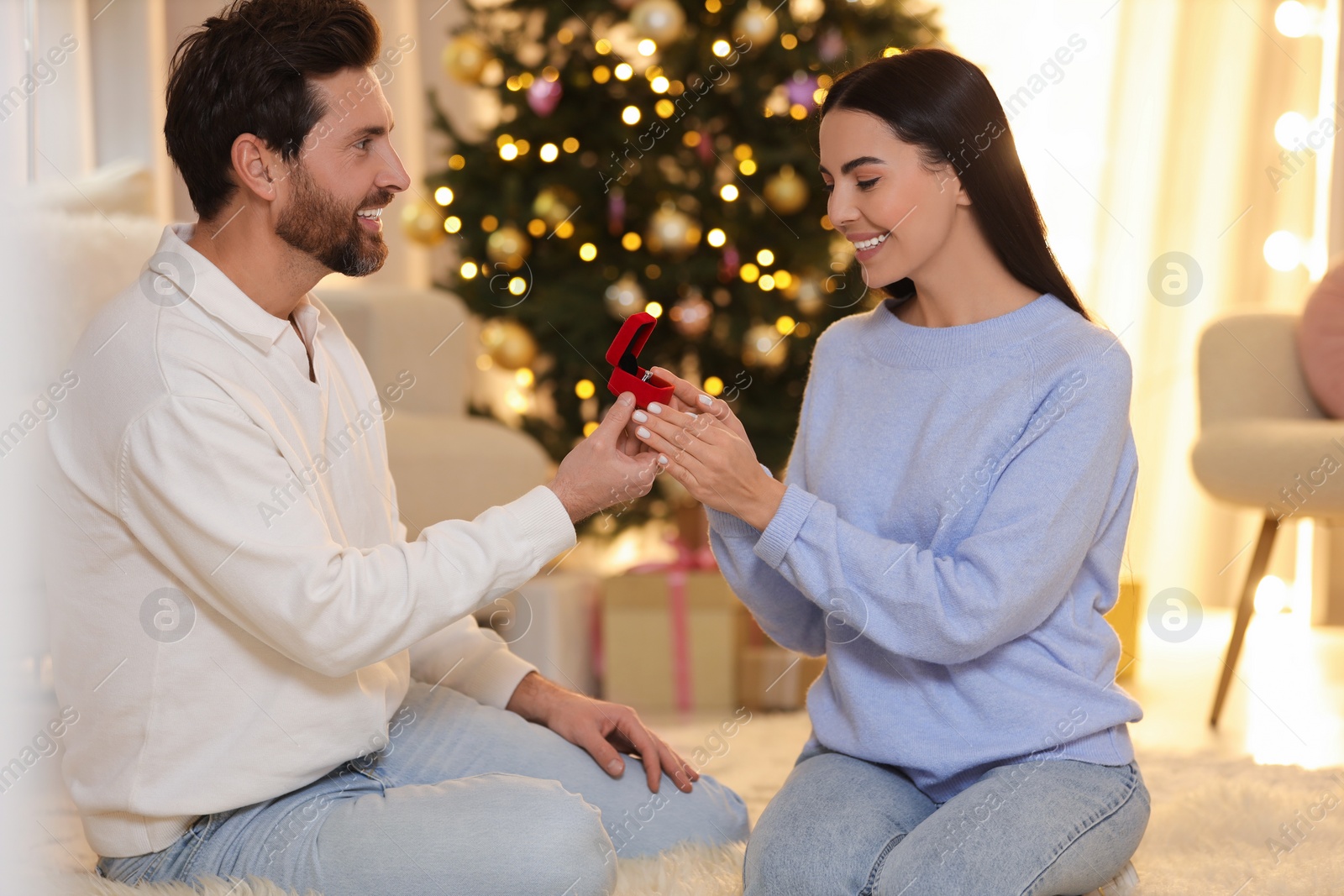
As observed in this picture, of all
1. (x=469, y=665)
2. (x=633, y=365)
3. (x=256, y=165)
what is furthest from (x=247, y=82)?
(x=469, y=665)

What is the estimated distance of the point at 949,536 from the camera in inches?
49.4

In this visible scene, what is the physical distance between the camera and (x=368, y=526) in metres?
1.33

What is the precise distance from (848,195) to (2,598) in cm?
87

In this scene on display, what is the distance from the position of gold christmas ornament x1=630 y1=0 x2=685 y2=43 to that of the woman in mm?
1310

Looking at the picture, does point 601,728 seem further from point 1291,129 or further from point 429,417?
point 1291,129

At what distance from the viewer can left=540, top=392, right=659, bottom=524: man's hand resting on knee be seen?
1237 mm

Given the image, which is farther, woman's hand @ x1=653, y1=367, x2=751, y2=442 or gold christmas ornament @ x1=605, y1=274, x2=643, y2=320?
gold christmas ornament @ x1=605, y1=274, x2=643, y2=320

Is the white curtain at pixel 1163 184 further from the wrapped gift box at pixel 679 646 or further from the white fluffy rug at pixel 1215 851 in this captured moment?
the white fluffy rug at pixel 1215 851

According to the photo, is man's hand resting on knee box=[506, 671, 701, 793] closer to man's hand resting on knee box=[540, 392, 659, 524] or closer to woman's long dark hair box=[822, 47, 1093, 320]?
man's hand resting on knee box=[540, 392, 659, 524]

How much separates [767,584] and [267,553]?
0.54 m

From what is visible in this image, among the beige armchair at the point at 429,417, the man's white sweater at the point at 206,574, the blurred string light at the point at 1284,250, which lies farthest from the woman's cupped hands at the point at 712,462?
the blurred string light at the point at 1284,250

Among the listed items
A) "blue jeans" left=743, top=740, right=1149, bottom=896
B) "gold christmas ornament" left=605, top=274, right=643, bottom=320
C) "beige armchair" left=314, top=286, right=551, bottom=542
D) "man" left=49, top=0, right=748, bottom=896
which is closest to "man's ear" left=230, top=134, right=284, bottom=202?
"man" left=49, top=0, right=748, bottom=896

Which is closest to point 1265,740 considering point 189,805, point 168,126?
point 189,805

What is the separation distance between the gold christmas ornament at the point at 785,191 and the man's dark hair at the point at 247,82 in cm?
143
